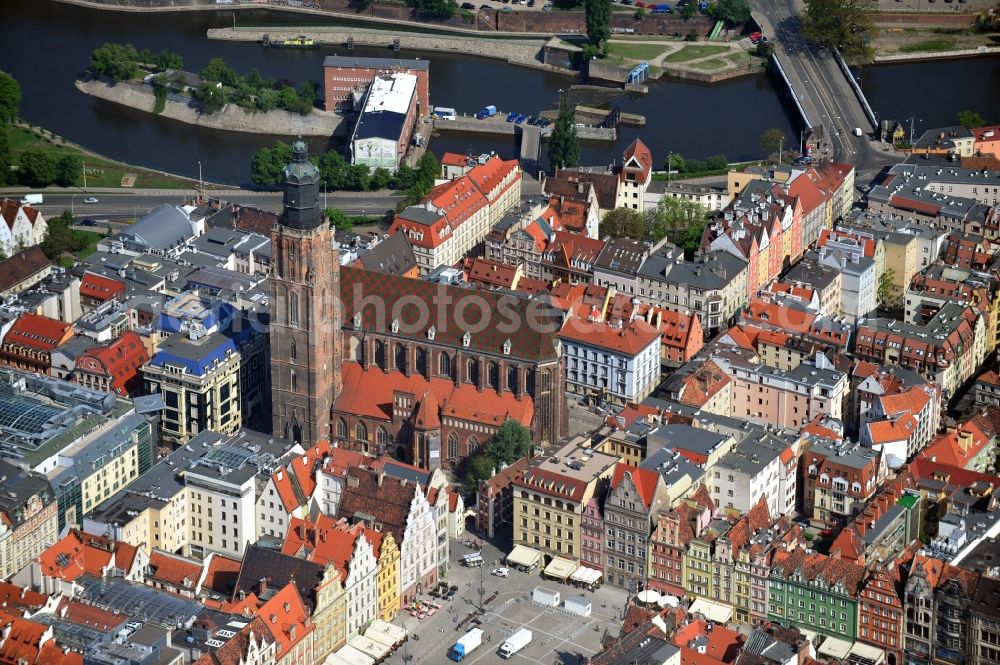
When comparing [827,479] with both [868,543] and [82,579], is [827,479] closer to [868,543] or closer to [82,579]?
[868,543]

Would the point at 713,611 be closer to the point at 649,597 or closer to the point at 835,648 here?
the point at 649,597

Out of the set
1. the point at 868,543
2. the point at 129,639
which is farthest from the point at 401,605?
the point at 868,543

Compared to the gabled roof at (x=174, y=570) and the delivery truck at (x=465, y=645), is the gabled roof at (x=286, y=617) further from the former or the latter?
the delivery truck at (x=465, y=645)

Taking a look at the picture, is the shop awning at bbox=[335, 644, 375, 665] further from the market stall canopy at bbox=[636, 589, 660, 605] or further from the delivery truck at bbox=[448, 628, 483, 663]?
the market stall canopy at bbox=[636, 589, 660, 605]

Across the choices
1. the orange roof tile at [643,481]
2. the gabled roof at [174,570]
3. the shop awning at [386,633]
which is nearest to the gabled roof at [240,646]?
the shop awning at [386,633]

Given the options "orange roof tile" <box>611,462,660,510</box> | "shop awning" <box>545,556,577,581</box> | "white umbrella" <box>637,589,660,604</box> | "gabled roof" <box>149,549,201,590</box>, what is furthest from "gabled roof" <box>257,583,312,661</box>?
"orange roof tile" <box>611,462,660,510</box>

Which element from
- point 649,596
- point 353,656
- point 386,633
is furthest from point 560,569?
point 353,656
